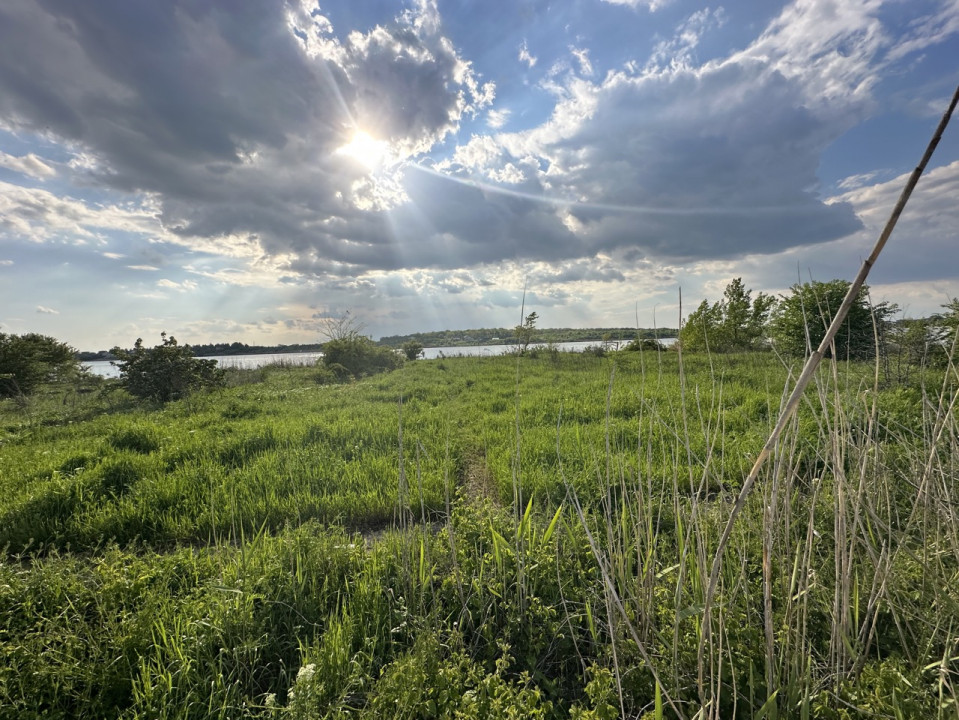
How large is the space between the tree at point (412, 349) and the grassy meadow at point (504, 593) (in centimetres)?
2508

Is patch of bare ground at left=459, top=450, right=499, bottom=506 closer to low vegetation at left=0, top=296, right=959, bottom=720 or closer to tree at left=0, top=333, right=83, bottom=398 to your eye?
low vegetation at left=0, top=296, right=959, bottom=720

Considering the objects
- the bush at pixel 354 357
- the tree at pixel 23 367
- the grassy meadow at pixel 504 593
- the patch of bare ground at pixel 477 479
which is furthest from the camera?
the bush at pixel 354 357

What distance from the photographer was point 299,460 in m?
5.36

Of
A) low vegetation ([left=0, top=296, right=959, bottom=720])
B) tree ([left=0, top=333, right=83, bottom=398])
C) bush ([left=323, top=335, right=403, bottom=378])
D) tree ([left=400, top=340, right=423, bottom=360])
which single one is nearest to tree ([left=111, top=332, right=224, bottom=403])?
tree ([left=0, top=333, right=83, bottom=398])

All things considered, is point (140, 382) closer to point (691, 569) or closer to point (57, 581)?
point (57, 581)

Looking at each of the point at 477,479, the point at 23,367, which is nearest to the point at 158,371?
the point at 23,367

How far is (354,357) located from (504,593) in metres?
18.5

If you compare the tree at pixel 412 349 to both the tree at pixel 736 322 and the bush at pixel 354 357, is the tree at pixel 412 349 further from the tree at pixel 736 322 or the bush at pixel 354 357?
the tree at pixel 736 322

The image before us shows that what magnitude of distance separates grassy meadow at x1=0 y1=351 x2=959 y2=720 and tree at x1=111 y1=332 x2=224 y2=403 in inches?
334

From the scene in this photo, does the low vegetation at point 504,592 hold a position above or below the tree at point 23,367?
below

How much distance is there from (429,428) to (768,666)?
5788 millimetres

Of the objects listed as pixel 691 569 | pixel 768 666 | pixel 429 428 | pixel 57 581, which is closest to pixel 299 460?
pixel 429 428

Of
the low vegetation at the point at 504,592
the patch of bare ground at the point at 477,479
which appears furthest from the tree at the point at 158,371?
the patch of bare ground at the point at 477,479

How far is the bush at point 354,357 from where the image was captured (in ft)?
64.8
